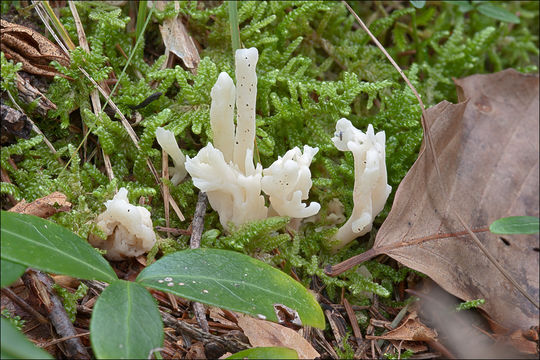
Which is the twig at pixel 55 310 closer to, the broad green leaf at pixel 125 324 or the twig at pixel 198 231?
the broad green leaf at pixel 125 324

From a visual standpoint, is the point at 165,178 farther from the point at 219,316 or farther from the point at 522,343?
the point at 522,343

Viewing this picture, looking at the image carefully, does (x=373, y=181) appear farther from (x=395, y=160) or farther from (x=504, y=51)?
(x=504, y=51)

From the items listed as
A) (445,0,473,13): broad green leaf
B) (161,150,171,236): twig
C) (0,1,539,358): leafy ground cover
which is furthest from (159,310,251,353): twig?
(445,0,473,13): broad green leaf

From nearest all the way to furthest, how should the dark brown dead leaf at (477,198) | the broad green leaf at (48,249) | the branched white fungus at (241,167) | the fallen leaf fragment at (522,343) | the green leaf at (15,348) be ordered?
1. the green leaf at (15,348)
2. the broad green leaf at (48,249)
3. the branched white fungus at (241,167)
4. the fallen leaf fragment at (522,343)
5. the dark brown dead leaf at (477,198)

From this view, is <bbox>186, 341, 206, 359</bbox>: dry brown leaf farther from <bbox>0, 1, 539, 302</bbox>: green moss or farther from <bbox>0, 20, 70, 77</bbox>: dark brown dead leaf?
<bbox>0, 20, 70, 77</bbox>: dark brown dead leaf

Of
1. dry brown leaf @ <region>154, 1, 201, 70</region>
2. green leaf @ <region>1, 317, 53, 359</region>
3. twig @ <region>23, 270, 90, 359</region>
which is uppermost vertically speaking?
dry brown leaf @ <region>154, 1, 201, 70</region>

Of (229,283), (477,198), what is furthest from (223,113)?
(477,198)

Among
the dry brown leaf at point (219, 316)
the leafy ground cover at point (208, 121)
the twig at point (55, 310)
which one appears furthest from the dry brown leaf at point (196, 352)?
the twig at point (55, 310)
